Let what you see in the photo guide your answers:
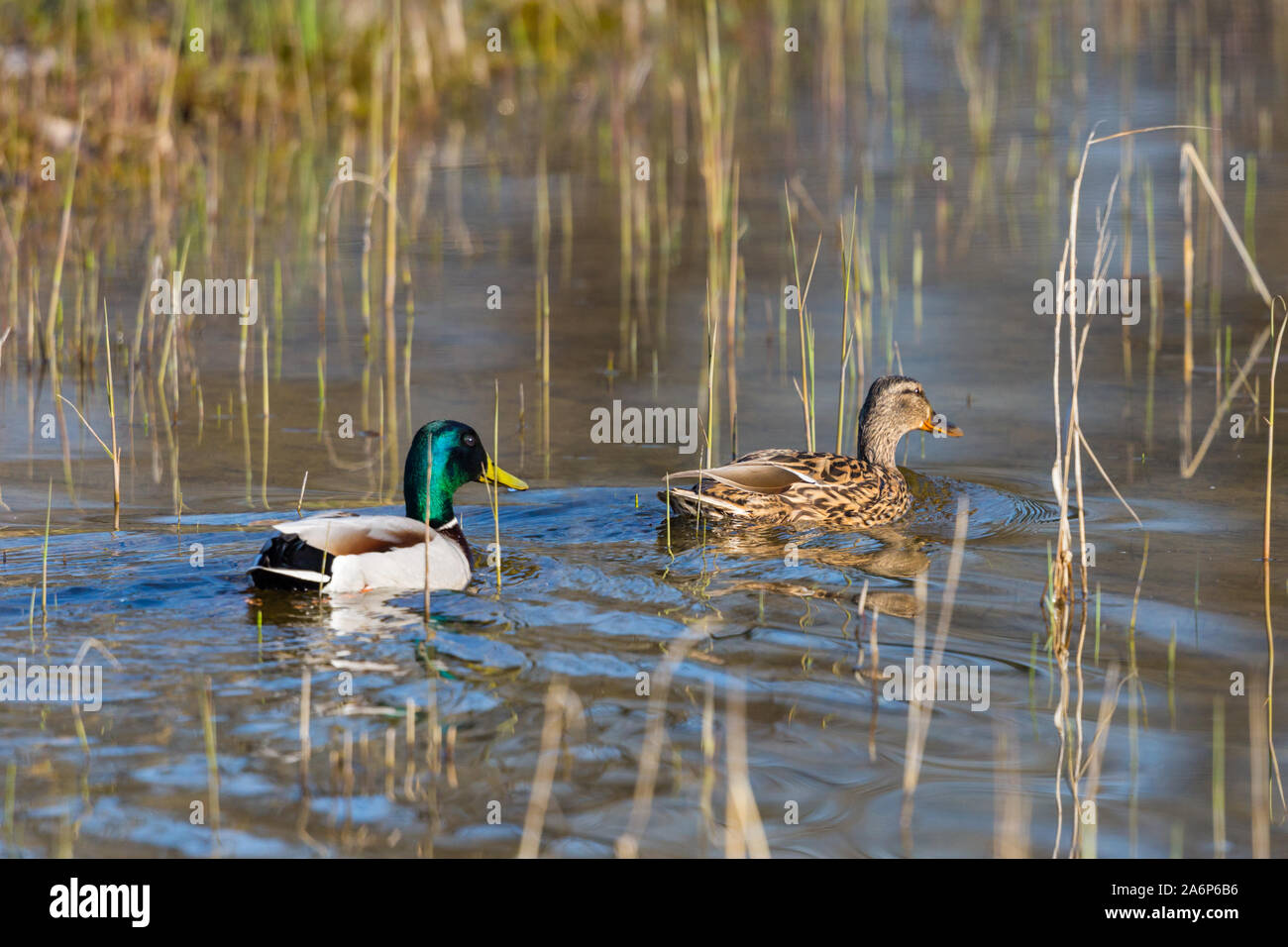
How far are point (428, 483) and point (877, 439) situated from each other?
240cm

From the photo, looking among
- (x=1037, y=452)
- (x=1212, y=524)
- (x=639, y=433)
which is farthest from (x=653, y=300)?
(x=1212, y=524)

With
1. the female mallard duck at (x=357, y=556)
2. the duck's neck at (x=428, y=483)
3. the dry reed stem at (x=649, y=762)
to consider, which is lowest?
the dry reed stem at (x=649, y=762)

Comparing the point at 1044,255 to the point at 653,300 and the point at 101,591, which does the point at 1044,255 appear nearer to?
the point at 653,300

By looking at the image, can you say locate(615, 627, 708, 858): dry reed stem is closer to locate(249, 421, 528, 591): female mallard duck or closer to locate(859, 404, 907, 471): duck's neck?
locate(249, 421, 528, 591): female mallard duck

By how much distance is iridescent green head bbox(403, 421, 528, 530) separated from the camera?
266 inches

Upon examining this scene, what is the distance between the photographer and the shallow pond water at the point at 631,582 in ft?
14.0

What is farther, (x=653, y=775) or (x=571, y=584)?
(x=571, y=584)

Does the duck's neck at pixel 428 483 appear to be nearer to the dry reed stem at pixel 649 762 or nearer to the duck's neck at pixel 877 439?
the dry reed stem at pixel 649 762

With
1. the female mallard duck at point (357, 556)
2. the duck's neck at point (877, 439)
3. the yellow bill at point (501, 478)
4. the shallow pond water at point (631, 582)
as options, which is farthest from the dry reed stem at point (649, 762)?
the duck's neck at point (877, 439)

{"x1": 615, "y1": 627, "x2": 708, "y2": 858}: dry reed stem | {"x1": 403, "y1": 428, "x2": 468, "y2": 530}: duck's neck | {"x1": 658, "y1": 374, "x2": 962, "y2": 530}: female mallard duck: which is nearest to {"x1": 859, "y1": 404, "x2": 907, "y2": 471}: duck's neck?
{"x1": 658, "y1": 374, "x2": 962, "y2": 530}: female mallard duck

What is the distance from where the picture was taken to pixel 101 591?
5.93 metres

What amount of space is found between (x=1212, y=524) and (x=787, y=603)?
212 centimetres

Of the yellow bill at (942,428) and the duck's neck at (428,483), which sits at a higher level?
the yellow bill at (942,428)

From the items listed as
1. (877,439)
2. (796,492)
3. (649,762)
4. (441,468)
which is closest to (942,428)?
(877,439)
